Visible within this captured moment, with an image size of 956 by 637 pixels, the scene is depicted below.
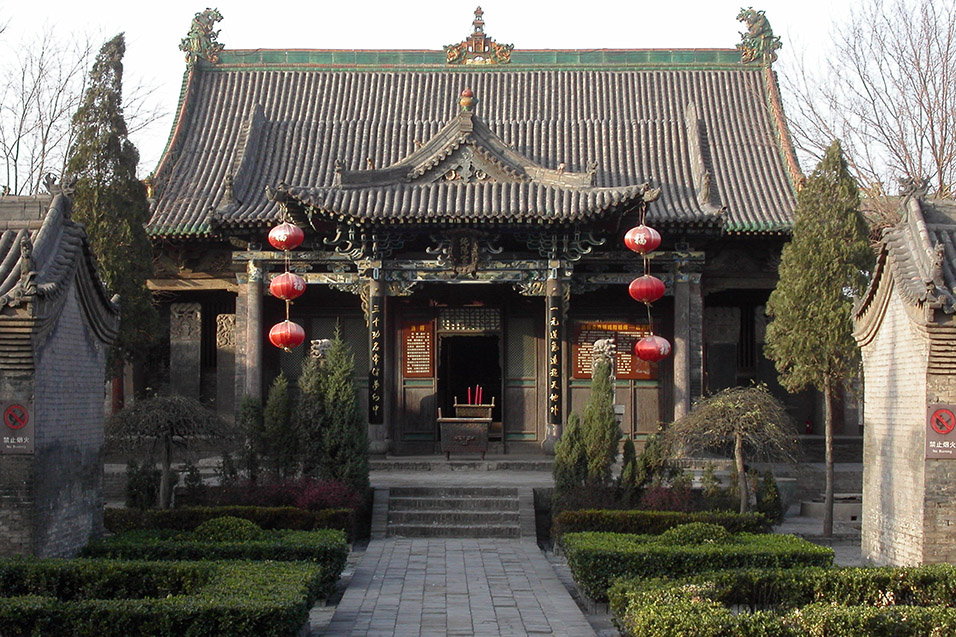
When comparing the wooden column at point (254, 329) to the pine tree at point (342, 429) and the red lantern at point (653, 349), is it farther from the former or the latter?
the red lantern at point (653, 349)

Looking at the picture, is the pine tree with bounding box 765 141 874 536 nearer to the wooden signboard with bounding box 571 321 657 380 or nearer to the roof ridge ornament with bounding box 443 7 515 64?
the wooden signboard with bounding box 571 321 657 380

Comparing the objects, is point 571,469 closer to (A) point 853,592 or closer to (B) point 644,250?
(B) point 644,250

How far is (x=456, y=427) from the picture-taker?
64.1ft

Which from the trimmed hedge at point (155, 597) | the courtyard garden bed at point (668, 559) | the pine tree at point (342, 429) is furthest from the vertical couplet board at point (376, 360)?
the trimmed hedge at point (155, 597)

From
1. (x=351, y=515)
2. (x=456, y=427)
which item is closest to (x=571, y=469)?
(x=351, y=515)

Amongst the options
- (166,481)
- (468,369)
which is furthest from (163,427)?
(468,369)

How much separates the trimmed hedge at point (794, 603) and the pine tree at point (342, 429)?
6462mm

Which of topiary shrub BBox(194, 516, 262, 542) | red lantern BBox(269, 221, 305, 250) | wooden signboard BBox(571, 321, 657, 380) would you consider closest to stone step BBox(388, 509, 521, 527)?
topiary shrub BBox(194, 516, 262, 542)

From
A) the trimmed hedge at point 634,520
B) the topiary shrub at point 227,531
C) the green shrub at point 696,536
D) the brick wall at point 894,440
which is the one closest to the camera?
the brick wall at point 894,440

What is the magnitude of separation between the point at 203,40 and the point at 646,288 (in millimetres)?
13563

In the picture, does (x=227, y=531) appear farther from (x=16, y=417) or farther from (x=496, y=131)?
(x=496, y=131)

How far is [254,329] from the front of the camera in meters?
20.5

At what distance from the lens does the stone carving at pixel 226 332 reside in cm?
2258

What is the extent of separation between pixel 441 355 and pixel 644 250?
18.4ft
